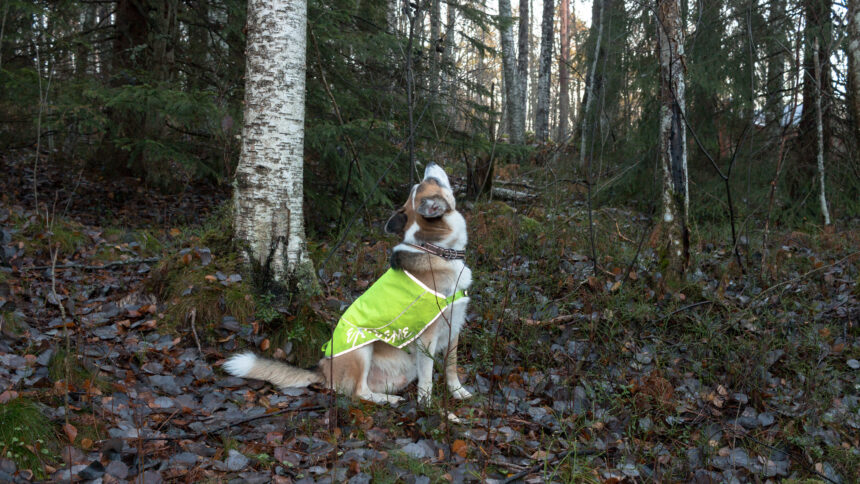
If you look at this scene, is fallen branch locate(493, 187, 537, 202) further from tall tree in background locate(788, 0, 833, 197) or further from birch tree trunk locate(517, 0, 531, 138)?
birch tree trunk locate(517, 0, 531, 138)

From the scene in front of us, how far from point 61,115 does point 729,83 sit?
35.0 ft

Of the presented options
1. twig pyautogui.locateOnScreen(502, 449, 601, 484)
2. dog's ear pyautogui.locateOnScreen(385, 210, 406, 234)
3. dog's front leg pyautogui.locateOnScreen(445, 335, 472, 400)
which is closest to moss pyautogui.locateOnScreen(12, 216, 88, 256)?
dog's ear pyautogui.locateOnScreen(385, 210, 406, 234)

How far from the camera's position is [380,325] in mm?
4266

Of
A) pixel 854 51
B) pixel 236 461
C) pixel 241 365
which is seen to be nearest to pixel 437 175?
pixel 241 365

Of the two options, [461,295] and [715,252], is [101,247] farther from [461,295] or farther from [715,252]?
[715,252]

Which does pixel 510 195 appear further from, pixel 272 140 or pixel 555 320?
pixel 272 140

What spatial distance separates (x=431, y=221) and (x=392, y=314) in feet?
2.65

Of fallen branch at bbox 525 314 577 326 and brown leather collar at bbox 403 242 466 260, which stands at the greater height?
brown leather collar at bbox 403 242 466 260

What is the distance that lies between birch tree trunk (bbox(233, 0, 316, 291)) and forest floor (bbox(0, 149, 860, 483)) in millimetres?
388

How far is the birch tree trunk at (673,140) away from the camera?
6091 mm

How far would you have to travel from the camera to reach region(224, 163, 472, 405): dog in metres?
4.27

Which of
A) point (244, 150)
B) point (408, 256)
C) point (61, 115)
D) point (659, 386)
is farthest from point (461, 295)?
point (61, 115)

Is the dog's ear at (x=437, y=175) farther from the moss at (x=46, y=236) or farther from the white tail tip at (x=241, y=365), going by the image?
the moss at (x=46, y=236)

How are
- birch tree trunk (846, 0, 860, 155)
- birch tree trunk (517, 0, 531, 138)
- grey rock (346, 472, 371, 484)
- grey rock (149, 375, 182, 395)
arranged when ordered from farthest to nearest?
birch tree trunk (517, 0, 531, 138) < birch tree trunk (846, 0, 860, 155) < grey rock (149, 375, 182, 395) < grey rock (346, 472, 371, 484)
